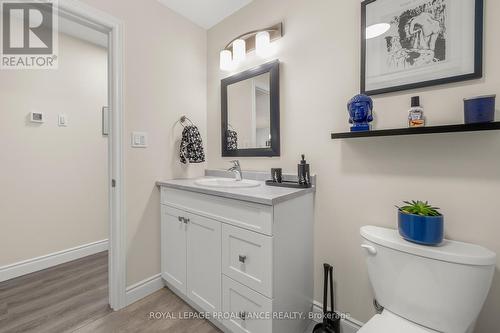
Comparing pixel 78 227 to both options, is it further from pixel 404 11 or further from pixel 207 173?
pixel 404 11

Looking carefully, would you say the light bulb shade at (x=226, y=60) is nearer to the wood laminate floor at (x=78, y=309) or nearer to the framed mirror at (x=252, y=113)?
the framed mirror at (x=252, y=113)

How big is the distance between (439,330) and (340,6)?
1.62 metres

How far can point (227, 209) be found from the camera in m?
1.23

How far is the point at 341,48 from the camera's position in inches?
50.1

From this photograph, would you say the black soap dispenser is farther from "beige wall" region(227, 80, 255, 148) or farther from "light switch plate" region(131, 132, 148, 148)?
"light switch plate" region(131, 132, 148, 148)

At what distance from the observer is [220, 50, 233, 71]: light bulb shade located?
183 cm

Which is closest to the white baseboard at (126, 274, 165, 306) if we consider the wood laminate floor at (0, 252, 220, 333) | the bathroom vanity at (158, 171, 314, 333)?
the wood laminate floor at (0, 252, 220, 333)

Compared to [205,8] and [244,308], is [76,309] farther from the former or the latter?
[205,8]

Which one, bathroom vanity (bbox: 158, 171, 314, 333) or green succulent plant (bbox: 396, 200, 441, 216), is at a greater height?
green succulent plant (bbox: 396, 200, 441, 216)

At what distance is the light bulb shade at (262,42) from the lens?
5.11 ft

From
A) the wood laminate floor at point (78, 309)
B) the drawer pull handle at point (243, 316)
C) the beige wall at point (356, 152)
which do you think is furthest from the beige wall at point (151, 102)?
the drawer pull handle at point (243, 316)

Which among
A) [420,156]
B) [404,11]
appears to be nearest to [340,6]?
[404,11]

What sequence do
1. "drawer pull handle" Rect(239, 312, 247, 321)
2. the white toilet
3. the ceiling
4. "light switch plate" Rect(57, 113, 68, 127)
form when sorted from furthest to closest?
"light switch plate" Rect(57, 113, 68, 127) < the ceiling < "drawer pull handle" Rect(239, 312, 247, 321) < the white toilet

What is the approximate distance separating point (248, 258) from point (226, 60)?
154 cm
